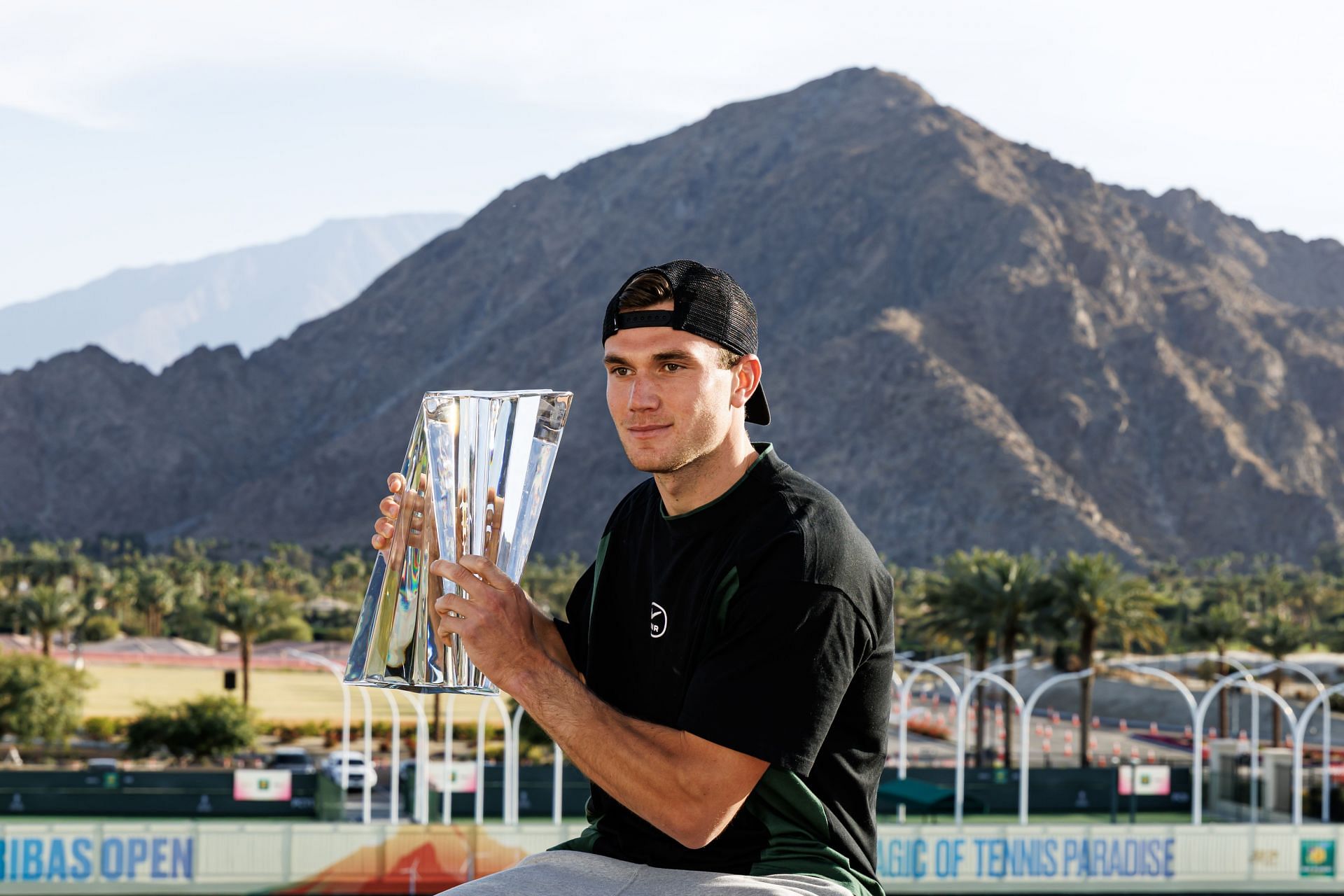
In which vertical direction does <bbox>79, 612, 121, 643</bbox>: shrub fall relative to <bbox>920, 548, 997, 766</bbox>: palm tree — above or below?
below

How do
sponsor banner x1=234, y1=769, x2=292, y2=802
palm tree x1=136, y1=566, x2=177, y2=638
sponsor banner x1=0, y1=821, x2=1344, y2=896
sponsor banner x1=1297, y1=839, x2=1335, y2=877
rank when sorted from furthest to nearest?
palm tree x1=136, y1=566, x2=177, y2=638, sponsor banner x1=234, y1=769, x2=292, y2=802, sponsor banner x1=1297, y1=839, x2=1335, y2=877, sponsor banner x1=0, y1=821, x2=1344, y2=896

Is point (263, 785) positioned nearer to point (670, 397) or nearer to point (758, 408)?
point (758, 408)

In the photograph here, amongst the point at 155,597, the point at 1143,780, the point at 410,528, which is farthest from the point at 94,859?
the point at 155,597

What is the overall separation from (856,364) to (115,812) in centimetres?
16837

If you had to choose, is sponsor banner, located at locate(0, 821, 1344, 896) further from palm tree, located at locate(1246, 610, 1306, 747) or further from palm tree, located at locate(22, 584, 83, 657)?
palm tree, located at locate(22, 584, 83, 657)

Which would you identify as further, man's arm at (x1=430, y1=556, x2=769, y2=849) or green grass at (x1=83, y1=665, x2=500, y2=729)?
green grass at (x1=83, y1=665, x2=500, y2=729)

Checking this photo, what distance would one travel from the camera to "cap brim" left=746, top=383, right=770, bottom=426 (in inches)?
144

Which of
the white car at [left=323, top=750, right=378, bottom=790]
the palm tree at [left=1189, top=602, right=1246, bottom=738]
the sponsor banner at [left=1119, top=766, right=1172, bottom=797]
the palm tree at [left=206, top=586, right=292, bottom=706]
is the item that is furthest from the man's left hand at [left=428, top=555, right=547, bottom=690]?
the palm tree at [left=1189, top=602, right=1246, bottom=738]

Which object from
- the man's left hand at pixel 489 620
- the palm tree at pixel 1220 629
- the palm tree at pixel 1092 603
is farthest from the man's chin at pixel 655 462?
the palm tree at pixel 1220 629

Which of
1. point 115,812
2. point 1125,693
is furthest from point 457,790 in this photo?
point 1125,693

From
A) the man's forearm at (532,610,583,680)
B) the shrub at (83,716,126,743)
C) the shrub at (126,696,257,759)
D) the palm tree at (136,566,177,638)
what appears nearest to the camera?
the man's forearm at (532,610,583,680)

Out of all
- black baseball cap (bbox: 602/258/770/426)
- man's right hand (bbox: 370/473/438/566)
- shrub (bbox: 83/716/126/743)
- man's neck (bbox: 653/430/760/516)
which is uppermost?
black baseball cap (bbox: 602/258/770/426)

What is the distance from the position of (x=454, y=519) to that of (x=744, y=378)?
2.23 feet

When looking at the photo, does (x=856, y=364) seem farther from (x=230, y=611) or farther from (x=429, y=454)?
(x=429, y=454)
